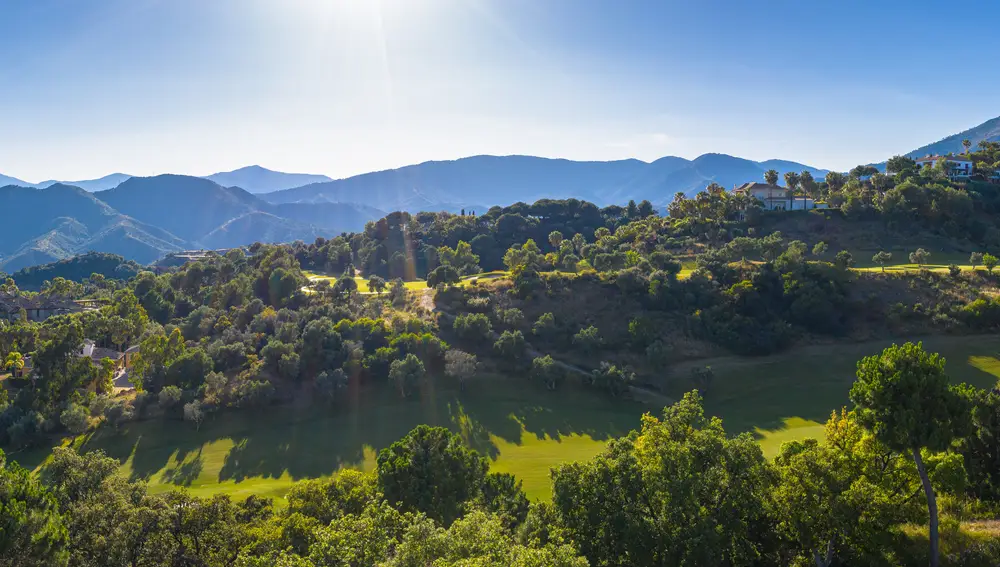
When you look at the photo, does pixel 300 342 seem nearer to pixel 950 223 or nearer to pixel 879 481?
pixel 879 481

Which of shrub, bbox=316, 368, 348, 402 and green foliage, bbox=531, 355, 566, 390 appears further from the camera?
green foliage, bbox=531, 355, 566, 390

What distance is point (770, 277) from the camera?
70.8 meters

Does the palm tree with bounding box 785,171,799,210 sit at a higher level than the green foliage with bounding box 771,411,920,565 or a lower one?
higher

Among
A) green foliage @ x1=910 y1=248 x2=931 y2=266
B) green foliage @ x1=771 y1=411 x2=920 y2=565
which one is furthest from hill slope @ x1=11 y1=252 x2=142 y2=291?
green foliage @ x1=910 y1=248 x2=931 y2=266

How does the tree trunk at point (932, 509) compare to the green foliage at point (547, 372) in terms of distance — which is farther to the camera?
the green foliage at point (547, 372)

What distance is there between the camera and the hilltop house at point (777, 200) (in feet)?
344

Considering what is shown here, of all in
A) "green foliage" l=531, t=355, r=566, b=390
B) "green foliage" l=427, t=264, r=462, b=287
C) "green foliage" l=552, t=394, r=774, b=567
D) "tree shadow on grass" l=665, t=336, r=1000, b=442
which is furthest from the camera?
"green foliage" l=427, t=264, r=462, b=287

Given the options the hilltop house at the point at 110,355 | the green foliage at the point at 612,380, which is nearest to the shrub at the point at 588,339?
the green foliage at the point at 612,380

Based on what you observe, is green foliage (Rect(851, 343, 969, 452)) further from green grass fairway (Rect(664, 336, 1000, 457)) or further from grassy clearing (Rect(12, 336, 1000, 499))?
green grass fairway (Rect(664, 336, 1000, 457))

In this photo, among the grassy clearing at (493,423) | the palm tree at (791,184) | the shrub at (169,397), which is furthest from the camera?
the palm tree at (791,184)

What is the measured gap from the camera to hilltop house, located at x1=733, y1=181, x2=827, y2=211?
344 feet

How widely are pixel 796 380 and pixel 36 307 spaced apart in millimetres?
127151

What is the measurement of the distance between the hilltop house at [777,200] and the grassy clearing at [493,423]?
51.4 m

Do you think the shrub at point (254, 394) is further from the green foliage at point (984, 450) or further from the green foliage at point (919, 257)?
the green foliage at point (919, 257)
